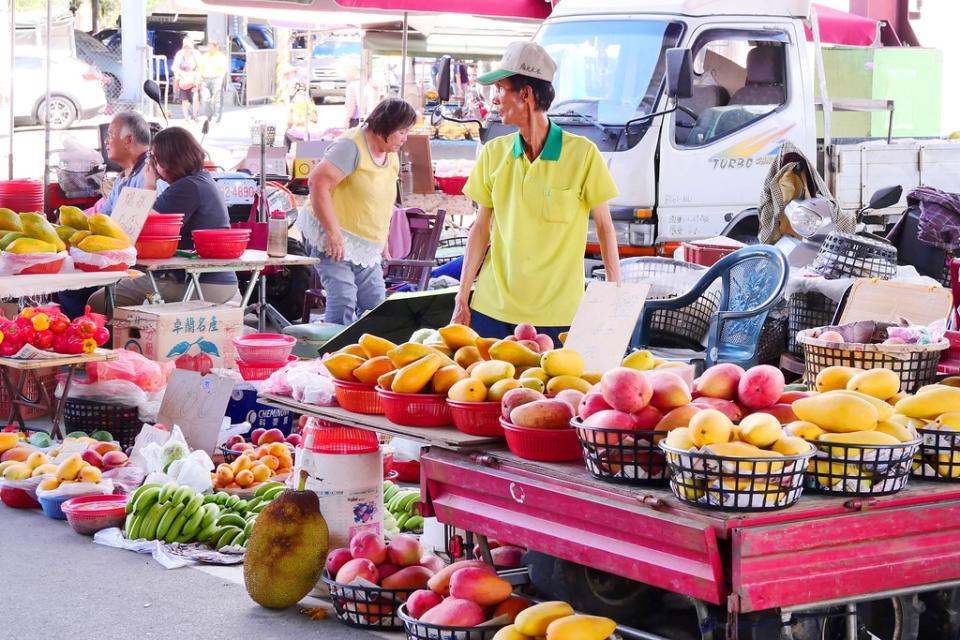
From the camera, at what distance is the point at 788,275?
6.45 meters

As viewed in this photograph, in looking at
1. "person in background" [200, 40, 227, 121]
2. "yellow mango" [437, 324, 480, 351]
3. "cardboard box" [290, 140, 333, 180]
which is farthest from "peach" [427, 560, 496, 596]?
"person in background" [200, 40, 227, 121]

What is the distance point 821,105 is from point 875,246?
5126 millimetres

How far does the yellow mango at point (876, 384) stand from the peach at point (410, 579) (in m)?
1.55

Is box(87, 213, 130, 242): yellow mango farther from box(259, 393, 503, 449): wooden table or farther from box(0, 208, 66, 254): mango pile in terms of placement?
box(259, 393, 503, 449): wooden table

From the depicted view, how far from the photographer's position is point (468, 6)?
522 inches

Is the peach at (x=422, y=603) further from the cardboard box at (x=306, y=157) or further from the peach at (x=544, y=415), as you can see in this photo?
the cardboard box at (x=306, y=157)

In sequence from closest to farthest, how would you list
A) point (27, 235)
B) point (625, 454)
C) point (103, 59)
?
1. point (625, 454)
2. point (27, 235)
3. point (103, 59)

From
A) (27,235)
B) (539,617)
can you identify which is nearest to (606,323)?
(539,617)

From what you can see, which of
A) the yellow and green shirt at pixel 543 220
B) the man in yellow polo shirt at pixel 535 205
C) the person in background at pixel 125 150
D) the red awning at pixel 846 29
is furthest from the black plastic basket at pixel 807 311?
the red awning at pixel 846 29

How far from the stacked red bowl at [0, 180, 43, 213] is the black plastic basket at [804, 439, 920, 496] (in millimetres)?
6814

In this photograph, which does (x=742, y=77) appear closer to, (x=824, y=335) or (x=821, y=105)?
(x=821, y=105)

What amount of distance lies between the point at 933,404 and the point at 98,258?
5404 mm

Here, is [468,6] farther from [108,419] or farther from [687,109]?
[108,419]

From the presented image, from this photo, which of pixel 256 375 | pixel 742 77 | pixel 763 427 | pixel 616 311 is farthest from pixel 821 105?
pixel 763 427
